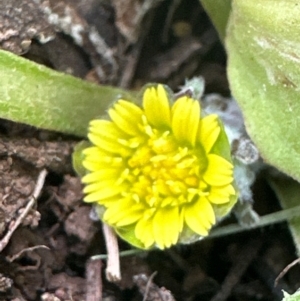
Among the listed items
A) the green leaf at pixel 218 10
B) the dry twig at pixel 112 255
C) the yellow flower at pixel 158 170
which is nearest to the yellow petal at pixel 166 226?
the yellow flower at pixel 158 170

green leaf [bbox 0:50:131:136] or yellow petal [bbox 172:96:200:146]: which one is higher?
green leaf [bbox 0:50:131:136]

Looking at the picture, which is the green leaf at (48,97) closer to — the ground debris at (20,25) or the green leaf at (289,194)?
the ground debris at (20,25)

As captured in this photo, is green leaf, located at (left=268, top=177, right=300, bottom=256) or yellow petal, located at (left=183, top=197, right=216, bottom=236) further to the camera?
green leaf, located at (left=268, top=177, right=300, bottom=256)

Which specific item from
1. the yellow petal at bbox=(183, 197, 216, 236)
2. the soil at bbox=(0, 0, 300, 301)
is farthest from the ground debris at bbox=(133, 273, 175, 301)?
the yellow petal at bbox=(183, 197, 216, 236)

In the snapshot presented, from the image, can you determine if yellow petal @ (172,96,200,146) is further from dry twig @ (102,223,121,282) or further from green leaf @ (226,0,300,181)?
dry twig @ (102,223,121,282)

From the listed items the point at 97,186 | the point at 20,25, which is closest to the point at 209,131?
the point at 97,186

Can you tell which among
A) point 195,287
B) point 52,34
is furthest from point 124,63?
point 195,287
